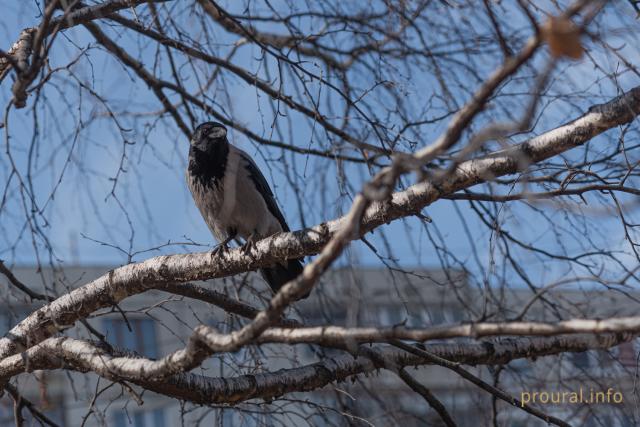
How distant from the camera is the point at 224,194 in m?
4.89

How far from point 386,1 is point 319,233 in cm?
150

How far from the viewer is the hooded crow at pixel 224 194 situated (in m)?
4.96

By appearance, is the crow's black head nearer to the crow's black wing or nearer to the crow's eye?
the crow's eye

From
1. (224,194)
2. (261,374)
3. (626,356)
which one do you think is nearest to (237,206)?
(224,194)

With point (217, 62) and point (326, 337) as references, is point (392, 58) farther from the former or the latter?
point (326, 337)

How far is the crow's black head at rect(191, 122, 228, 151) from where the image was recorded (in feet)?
16.4

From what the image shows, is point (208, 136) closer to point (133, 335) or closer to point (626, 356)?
point (626, 356)

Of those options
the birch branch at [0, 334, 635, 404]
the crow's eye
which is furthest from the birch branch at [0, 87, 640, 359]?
the crow's eye

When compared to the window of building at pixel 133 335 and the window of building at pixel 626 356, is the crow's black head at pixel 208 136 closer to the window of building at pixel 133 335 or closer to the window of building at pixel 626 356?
the window of building at pixel 626 356

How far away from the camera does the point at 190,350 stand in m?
2.43

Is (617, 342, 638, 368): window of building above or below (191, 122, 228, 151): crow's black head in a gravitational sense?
below

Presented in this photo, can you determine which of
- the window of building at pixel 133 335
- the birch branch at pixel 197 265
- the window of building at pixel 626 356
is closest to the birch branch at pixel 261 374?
the birch branch at pixel 197 265

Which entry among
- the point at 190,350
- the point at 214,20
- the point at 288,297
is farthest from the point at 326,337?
the point at 214,20

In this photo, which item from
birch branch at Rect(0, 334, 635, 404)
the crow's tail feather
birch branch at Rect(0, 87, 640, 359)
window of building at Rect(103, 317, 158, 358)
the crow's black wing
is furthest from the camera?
window of building at Rect(103, 317, 158, 358)
